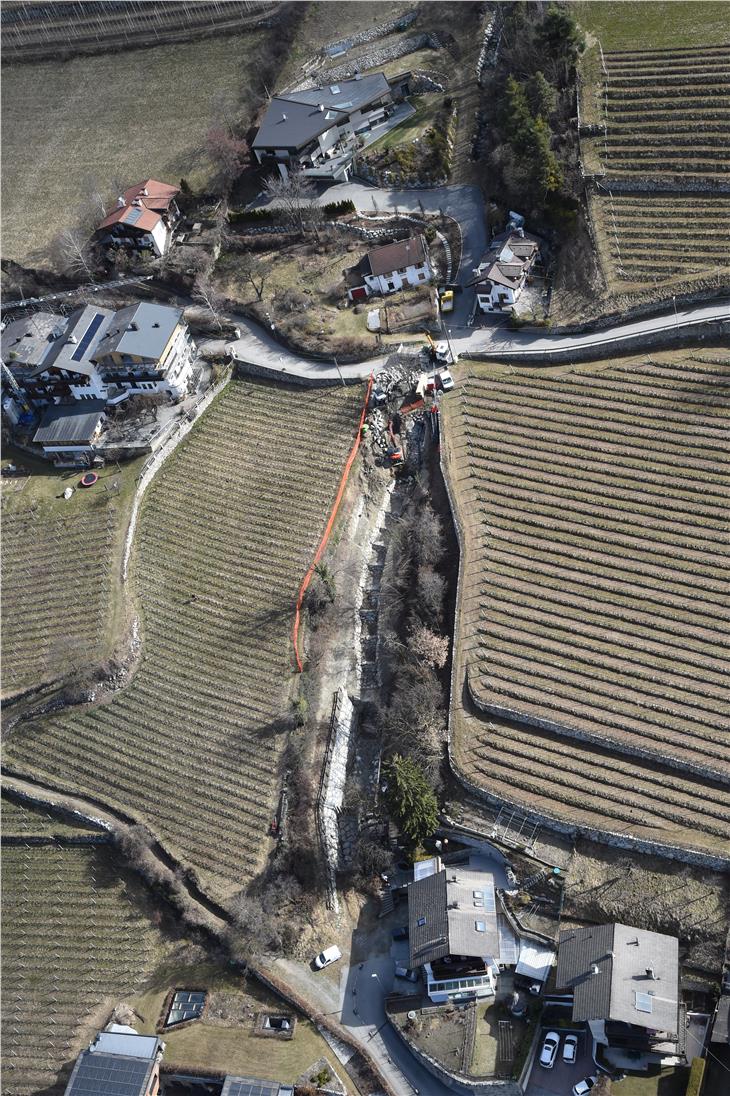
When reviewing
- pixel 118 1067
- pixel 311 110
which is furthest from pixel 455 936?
pixel 311 110

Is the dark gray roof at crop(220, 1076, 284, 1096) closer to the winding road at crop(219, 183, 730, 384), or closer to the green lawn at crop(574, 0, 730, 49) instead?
the winding road at crop(219, 183, 730, 384)

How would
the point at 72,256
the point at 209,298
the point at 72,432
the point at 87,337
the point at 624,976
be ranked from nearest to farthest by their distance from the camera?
the point at 624,976, the point at 72,432, the point at 87,337, the point at 209,298, the point at 72,256

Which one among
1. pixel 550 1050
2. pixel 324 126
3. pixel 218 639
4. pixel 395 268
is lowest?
pixel 550 1050

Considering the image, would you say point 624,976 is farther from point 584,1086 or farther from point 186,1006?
point 186,1006

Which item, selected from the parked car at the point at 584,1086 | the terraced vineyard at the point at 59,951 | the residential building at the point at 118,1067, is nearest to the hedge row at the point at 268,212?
the terraced vineyard at the point at 59,951

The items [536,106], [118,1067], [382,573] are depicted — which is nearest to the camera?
[118,1067]

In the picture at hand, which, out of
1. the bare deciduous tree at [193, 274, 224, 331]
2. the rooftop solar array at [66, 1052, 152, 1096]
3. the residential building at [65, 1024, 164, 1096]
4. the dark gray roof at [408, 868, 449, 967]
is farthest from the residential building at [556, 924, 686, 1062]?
the bare deciduous tree at [193, 274, 224, 331]

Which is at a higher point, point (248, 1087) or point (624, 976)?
point (624, 976)
